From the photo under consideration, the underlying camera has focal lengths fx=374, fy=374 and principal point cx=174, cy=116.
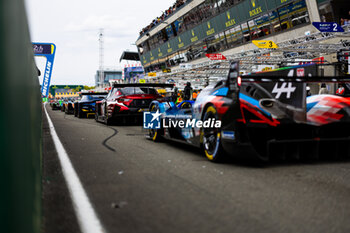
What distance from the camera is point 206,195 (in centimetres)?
372

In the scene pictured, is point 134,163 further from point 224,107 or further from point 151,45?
point 151,45

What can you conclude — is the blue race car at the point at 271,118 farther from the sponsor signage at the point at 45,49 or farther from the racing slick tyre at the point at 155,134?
the sponsor signage at the point at 45,49

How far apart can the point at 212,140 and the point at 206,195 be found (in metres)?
1.89

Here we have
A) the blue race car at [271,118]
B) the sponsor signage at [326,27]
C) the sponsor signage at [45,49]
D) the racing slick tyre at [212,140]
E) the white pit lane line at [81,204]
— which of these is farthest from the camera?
the sponsor signage at [45,49]

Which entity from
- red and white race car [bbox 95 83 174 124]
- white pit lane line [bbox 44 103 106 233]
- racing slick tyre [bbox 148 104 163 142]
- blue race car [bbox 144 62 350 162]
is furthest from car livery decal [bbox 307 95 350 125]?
red and white race car [bbox 95 83 174 124]

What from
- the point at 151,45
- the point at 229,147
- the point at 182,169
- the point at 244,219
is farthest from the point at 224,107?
the point at 151,45

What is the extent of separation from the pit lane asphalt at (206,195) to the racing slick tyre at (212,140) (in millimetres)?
151

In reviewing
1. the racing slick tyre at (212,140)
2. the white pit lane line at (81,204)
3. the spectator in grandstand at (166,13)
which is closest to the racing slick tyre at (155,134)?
the racing slick tyre at (212,140)

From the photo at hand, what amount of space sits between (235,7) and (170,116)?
25.3m

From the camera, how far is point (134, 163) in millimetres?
5488

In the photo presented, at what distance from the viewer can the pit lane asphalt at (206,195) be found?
2918 mm

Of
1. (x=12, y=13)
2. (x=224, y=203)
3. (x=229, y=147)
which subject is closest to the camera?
(x=12, y=13)

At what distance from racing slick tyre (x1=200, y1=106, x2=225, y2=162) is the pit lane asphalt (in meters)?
0.15

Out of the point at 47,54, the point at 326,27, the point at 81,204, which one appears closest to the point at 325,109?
the point at 81,204
